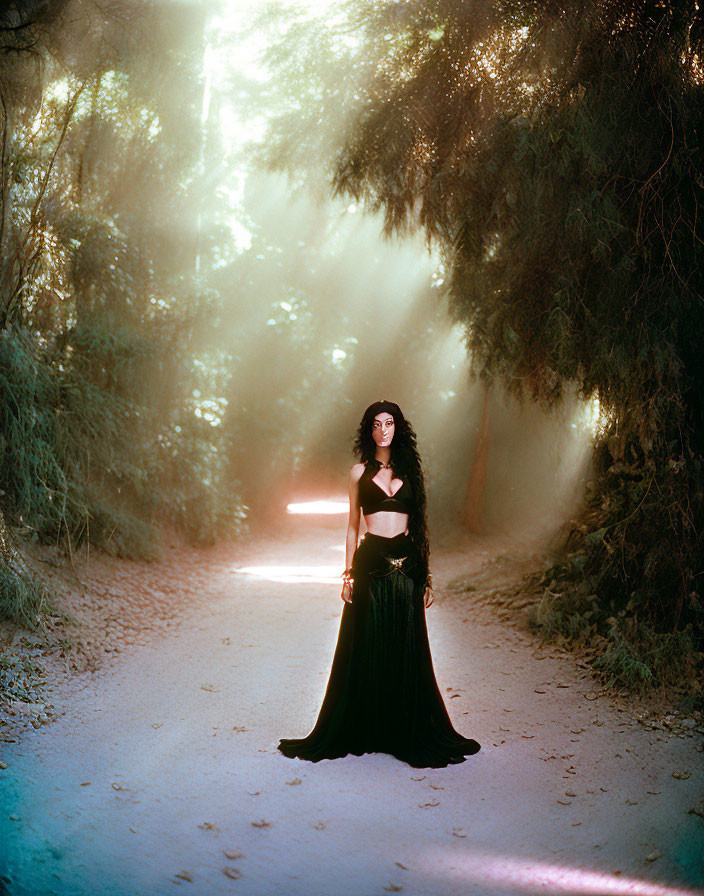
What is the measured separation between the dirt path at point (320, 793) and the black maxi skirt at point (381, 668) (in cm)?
12

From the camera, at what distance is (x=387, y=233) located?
6.38 m

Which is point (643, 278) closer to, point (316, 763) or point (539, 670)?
point (539, 670)

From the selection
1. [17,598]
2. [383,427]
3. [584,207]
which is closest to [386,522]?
[383,427]

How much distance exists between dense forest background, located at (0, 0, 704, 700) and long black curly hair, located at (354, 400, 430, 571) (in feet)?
6.42

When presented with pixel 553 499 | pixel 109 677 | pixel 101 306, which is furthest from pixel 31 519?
pixel 553 499

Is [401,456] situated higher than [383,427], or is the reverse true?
[383,427]

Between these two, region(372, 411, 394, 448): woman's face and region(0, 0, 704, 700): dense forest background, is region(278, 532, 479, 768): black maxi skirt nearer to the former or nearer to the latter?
region(372, 411, 394, 448): woman's face

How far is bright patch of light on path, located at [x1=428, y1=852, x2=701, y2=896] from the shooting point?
274cm

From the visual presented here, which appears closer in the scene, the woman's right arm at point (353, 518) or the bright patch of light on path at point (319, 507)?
the woman's right arm at point (353, 518)

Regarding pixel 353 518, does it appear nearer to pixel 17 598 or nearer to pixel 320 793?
pixel 320 793

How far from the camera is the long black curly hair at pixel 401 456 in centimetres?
373

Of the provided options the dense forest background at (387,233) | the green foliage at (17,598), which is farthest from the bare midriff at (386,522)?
the green foliage at (17,598)

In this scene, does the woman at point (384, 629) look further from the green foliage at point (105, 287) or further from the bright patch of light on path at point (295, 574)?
the bright patch of light on path at point (295, 574)

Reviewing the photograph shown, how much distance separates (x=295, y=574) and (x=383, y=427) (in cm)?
571
